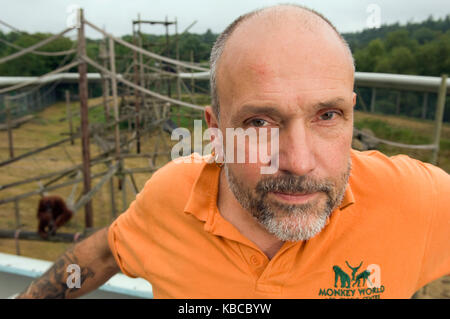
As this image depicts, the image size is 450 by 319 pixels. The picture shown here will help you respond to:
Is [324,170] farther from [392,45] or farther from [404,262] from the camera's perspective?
[392,45]

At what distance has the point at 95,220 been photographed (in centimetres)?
737

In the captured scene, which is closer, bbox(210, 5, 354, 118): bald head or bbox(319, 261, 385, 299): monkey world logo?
bbox(210, 5, 354, 118): bald head

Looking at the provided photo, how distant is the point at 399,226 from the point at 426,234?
3.4 inches

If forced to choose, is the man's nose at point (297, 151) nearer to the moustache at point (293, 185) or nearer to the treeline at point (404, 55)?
the moustache at point (293, 185)

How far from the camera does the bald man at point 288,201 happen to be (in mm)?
833

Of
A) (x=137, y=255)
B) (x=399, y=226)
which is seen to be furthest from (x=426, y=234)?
(x=137, y=255)

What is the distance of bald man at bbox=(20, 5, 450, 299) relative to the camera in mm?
833

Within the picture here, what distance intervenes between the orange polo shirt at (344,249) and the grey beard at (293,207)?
4.8 inches

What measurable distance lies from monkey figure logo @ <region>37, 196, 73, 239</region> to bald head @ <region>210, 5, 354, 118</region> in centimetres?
398

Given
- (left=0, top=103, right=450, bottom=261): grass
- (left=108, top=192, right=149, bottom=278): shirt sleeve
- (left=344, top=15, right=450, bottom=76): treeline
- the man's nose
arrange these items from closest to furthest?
the man's nose → (left=108, top=192, right=149, bottom=278): shirt sleeve → (left=0, top=103, right=450, bottom=261): grass → (left=344, top=15, right=450, bottom=76): treeline

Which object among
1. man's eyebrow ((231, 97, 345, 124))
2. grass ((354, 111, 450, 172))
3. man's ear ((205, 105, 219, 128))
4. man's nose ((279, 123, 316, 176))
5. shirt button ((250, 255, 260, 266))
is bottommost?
grass ((354, 111, 450, 172))

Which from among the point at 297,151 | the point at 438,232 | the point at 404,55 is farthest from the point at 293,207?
the point at 404,55

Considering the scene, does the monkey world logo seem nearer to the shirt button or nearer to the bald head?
the shirt button

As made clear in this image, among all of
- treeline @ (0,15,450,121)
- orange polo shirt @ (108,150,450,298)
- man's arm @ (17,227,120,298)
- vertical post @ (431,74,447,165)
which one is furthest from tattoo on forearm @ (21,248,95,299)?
treeline @ (0,15,450,121)
